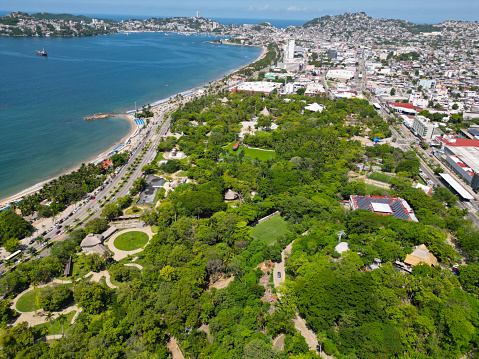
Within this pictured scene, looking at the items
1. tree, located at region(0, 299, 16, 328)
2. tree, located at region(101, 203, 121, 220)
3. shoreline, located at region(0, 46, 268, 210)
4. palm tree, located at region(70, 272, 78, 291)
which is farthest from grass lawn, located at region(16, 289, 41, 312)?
shoreline, located at region(0, 46, 268, 210)

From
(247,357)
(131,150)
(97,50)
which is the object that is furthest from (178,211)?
(97,50)

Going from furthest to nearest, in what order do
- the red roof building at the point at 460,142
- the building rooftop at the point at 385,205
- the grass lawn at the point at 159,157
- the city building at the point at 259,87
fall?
the city building at the point at 259,87
the red roof building at the point at 460,142
the grass lawn at the point at 159,157
the building rooftop at the point at 385,205

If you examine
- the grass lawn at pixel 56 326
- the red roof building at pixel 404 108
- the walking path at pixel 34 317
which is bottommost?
the walking path at pixel 34 317

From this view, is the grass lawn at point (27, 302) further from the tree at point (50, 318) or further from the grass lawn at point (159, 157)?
the grass lawn at point (159, 157)

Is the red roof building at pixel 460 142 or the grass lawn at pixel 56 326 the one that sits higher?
the red roof building at pixel 460 142

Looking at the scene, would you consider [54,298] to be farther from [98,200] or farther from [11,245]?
[98,200]


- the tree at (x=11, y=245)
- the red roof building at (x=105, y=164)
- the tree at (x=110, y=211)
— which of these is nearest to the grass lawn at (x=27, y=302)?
the tree at (x=11, y=245)

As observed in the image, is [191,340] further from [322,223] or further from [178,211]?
[322,223]
